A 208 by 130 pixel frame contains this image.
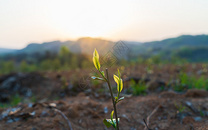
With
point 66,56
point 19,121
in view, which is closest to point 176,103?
point 19,121

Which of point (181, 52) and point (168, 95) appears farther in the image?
point (181, 52)

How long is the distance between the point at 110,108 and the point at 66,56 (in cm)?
980

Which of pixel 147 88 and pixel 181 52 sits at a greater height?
pixel 147 88

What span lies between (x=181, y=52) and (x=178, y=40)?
1953cm

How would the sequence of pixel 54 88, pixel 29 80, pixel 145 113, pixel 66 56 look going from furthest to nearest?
pixel 66 56, pixel 29 80, pixel 54 88, pixel 145 113

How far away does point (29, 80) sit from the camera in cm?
483

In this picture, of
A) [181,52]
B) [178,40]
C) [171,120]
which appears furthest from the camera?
[178,40]

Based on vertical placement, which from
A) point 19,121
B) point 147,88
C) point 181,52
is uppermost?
point 19,121

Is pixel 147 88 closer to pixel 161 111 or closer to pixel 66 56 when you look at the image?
pixel 161 111

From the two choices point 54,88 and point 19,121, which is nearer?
point 19,121

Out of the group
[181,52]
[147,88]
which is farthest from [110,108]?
[181,52]

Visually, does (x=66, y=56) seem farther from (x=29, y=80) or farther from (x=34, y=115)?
(x=34, y=115)

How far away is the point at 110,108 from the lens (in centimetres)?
231

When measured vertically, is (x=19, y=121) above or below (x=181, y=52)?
above
